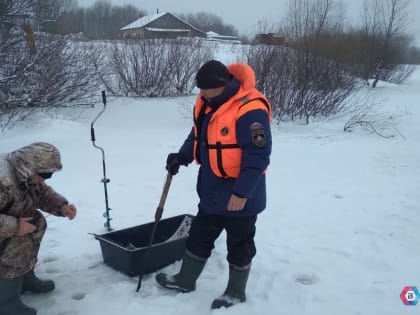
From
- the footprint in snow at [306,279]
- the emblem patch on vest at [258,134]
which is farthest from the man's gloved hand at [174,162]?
the footprint in snow at [306,279]

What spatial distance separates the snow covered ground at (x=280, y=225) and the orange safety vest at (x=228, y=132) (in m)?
0.88

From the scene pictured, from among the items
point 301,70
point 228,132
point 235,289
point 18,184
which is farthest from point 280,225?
point 301,70

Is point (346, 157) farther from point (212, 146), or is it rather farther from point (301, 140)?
point (212, 146)

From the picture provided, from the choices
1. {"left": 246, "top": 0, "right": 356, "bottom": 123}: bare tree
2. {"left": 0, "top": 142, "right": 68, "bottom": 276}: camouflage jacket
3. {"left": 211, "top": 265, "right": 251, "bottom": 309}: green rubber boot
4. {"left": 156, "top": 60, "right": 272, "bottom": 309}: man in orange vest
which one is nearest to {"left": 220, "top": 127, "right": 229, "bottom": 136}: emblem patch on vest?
{"left": 156, "top": 60, "right": 272, "bottom": 309}: man in orange vest

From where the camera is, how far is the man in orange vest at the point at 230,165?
2.33m

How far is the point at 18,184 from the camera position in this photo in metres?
2.33

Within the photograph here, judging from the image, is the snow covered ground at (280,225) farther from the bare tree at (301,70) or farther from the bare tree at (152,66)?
the bare tree at (152,66)

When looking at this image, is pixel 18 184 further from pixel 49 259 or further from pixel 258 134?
pixel 258 134

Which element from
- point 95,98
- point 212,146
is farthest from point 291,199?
point 95,98

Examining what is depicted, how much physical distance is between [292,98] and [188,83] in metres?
4.01

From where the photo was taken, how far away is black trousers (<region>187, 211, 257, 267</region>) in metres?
2.54

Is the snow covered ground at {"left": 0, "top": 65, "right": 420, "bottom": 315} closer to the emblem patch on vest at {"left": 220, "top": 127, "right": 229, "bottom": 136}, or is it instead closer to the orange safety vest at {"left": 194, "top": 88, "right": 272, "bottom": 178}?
Answer: the orange safety vest at {"left": 194, "top": 88, "right": 272, "bottom": 178}

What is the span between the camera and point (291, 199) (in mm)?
4691

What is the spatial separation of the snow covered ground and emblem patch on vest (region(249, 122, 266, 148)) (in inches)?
40.5
